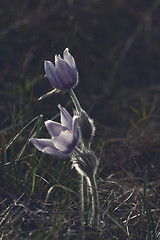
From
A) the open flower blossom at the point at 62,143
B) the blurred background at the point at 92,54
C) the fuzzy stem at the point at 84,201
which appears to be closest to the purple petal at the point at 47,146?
the open flower blossom at the point at 62,143

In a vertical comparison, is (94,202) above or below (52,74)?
below

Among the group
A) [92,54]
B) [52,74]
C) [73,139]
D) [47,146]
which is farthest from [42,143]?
[92,54]

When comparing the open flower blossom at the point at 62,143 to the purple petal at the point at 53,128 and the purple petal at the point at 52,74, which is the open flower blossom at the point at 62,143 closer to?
the purple petal at the point at 53,128

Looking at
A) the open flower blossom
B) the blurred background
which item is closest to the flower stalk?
the open flower blossom

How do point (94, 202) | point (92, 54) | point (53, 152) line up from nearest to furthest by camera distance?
point (53, 152) → point (94, 202) → point (92, 54)

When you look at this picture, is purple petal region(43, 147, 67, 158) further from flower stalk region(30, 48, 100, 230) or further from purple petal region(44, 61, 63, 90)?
purple petal region(44, 61, 63, 90)

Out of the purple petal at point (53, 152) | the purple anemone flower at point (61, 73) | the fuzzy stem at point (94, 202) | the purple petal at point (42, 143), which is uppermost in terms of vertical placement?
the purple anemone flower at point (61, 73)

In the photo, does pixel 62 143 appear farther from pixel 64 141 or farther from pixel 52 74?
pixel 52 74
